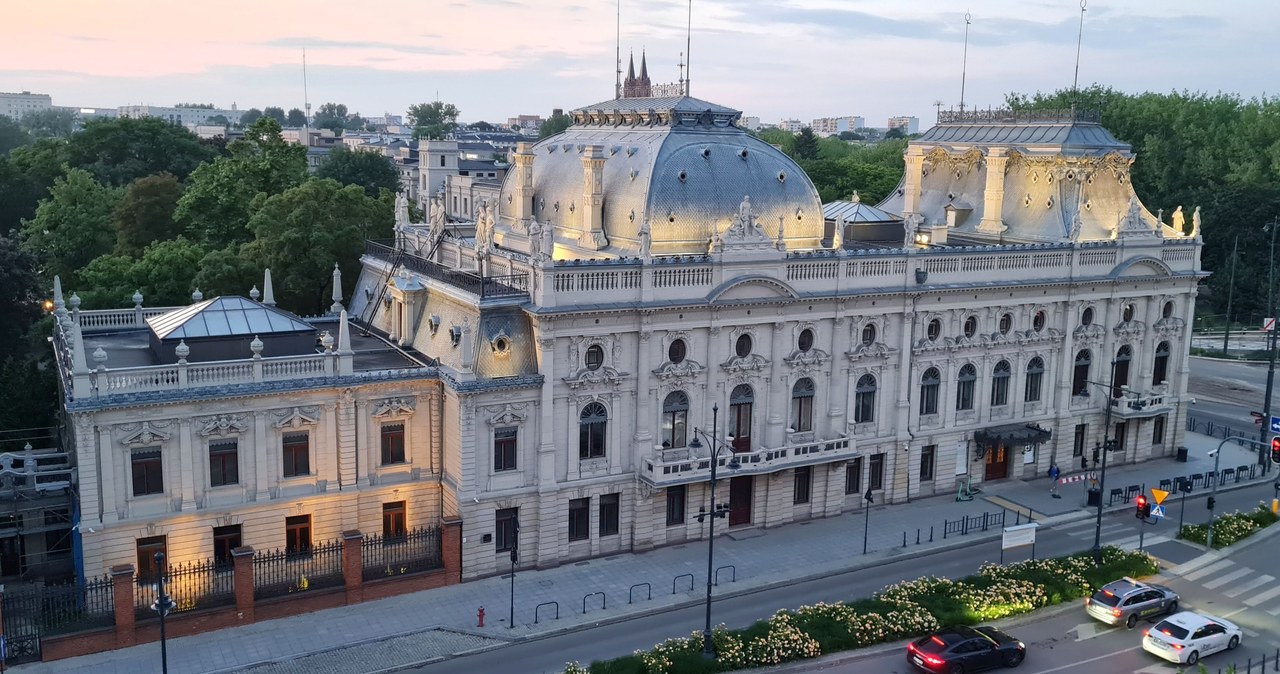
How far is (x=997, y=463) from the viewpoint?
60094mm

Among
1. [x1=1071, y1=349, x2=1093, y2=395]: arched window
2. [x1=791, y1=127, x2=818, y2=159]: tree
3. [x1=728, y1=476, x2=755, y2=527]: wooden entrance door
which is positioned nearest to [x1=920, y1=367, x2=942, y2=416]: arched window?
[x1=1071, y1=349, x2=1093, y2=395]: arched window

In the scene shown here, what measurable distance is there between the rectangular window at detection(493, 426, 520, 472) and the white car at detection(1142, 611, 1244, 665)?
86.5 ft

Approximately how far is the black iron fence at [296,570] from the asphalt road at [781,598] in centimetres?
755

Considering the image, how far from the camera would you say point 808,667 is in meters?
38.4

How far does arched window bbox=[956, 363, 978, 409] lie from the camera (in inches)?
2263

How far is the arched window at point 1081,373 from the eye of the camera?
201 ft

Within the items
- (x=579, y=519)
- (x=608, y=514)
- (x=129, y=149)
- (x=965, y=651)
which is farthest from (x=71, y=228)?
(x=965, y=651)

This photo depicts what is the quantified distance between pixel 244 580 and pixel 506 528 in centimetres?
1129

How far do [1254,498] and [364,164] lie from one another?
4077 inches

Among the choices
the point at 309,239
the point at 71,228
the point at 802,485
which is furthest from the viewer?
the point at 71,228

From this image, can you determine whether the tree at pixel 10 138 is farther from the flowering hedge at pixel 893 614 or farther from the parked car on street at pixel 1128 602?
the parked car on street at pixel 1128 602

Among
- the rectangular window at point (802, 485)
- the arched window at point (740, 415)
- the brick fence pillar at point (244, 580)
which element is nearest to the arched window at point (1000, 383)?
the rectangular window at point (802, 485)

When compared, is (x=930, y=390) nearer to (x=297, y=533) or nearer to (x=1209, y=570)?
(x=1209, y=570)

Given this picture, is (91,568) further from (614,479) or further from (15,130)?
(15,130)
